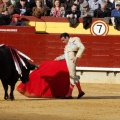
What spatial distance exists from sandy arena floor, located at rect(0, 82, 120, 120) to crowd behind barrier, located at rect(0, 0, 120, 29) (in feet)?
13.3

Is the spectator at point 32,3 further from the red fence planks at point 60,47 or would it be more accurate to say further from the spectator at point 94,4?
the spectator at point 94,4

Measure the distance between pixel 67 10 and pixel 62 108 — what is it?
22.8 feet

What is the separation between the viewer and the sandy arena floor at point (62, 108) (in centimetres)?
919

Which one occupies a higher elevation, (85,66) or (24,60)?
(24,60)

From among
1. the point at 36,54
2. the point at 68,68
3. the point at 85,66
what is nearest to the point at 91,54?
the point at 85,66

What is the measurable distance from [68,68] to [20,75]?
846 mm

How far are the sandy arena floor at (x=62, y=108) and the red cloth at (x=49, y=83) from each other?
22 cm

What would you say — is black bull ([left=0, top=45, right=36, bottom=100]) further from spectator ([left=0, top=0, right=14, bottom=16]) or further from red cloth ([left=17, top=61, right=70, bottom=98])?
spectator ([left=0, top=0, right=14, bottom=16])

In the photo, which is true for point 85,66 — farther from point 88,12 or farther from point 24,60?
point 24,60

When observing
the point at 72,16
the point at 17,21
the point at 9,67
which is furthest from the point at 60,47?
the point at 9,67

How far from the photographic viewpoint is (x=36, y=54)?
17.5 m

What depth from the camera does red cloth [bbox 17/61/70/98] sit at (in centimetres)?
1229

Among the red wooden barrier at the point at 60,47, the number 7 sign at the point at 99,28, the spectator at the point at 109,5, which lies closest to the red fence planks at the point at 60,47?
the red wooden barrier at the point at 60,47

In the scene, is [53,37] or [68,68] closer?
[68,68]
